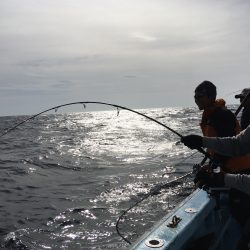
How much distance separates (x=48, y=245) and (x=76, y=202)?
2.73 meters

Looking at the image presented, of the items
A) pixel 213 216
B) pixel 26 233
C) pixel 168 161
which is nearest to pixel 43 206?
pixel 26 233

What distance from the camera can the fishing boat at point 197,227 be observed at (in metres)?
3.46

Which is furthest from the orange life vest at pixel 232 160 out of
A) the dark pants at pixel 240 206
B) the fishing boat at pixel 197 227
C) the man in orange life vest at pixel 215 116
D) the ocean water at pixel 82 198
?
the ocean water at pixel 82 198

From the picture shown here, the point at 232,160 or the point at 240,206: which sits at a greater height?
the point at 232,160

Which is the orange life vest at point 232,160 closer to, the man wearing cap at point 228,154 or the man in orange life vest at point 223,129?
the man in orange life vest at point 223,129

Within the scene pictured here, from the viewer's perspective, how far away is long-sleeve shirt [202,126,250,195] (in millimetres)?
3180

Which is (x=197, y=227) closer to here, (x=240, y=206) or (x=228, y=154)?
(x=240, y=206)

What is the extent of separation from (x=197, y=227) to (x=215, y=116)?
1.27 metres

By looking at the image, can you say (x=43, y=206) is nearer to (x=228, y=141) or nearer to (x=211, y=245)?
(x=211, y=245)

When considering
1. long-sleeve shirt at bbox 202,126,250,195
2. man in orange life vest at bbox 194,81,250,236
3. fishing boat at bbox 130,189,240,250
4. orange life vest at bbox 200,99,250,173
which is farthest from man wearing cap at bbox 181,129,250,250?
fishing boat at bbox 130,189,240,250

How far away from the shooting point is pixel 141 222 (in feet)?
24.0

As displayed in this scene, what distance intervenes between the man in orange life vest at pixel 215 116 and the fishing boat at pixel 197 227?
524 mm

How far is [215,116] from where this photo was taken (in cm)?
421

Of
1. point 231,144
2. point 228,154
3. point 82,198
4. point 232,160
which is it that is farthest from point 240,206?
point 82,198
